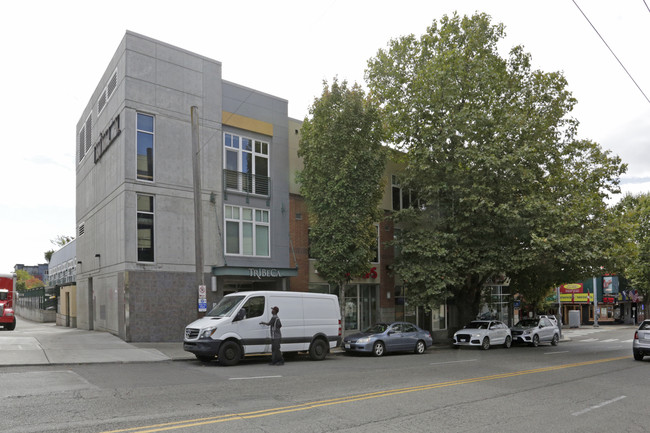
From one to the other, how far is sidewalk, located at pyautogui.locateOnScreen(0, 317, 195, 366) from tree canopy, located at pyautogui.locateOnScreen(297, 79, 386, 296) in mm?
7549

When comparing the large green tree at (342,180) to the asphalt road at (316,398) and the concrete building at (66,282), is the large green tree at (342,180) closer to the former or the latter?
the asphalt road at (316,398)

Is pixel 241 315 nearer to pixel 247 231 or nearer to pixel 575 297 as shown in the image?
pixel 247 231

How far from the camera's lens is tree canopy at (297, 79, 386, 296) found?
22.7m

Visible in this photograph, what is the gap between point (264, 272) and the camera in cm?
2284

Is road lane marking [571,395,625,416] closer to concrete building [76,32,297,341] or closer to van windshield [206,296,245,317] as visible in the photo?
van windshield [206,296,245,317]

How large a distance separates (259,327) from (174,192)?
327 inches

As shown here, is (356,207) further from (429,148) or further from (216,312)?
(216,312)

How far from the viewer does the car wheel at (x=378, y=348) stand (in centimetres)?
2000

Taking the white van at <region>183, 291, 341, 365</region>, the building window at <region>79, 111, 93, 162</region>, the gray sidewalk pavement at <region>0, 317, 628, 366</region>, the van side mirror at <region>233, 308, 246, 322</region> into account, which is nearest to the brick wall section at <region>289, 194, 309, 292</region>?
the gray sidewalk pavement at <region>0, 317, 628, 366</region>

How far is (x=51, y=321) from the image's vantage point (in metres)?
38.2

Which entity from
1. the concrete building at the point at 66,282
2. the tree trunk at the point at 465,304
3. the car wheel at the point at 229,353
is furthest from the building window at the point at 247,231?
the concrete building at the point at 66,282

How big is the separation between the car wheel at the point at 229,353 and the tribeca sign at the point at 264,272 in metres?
7.13

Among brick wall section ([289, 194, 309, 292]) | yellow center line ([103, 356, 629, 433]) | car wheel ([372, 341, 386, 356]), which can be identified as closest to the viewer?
yellow center line ([103, 356, 629, 433])

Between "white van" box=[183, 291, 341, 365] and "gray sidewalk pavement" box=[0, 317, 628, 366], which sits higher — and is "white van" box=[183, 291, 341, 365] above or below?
above
